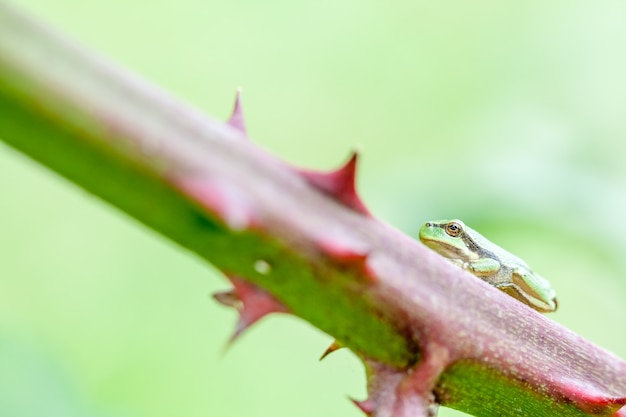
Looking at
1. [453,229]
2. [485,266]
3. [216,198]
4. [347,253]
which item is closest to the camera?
[216,198]

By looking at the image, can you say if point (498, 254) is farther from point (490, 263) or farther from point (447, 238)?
point (447, 238)

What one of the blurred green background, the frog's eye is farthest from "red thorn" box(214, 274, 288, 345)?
the frog's eye

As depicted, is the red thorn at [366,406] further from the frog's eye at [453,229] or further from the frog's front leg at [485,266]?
the frog's eye at [453,229]

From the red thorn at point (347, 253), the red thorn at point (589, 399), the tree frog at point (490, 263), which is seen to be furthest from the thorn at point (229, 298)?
the tree frog at point (490, 263)

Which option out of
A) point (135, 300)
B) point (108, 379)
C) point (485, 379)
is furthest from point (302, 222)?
point (135, 300)

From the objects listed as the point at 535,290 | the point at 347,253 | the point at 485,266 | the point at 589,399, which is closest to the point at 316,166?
the point at 485,266

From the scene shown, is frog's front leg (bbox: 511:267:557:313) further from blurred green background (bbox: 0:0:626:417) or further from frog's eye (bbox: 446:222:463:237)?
frog's eye (bbox: 446:222:463:237)

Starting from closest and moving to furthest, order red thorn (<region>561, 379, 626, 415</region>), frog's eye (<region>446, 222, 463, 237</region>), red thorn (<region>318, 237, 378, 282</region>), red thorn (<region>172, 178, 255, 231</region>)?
red thorn (<region>172, 178, 255, 231</region>)
red thorn (<region>318, 237, 378, 282</region>)
red thorn (<region>561, 379, 626, 415</region>)
frog's eye (<region>446, 222, 463, 237</region>)

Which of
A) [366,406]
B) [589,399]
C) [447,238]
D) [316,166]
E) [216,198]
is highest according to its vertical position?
[447,238]
